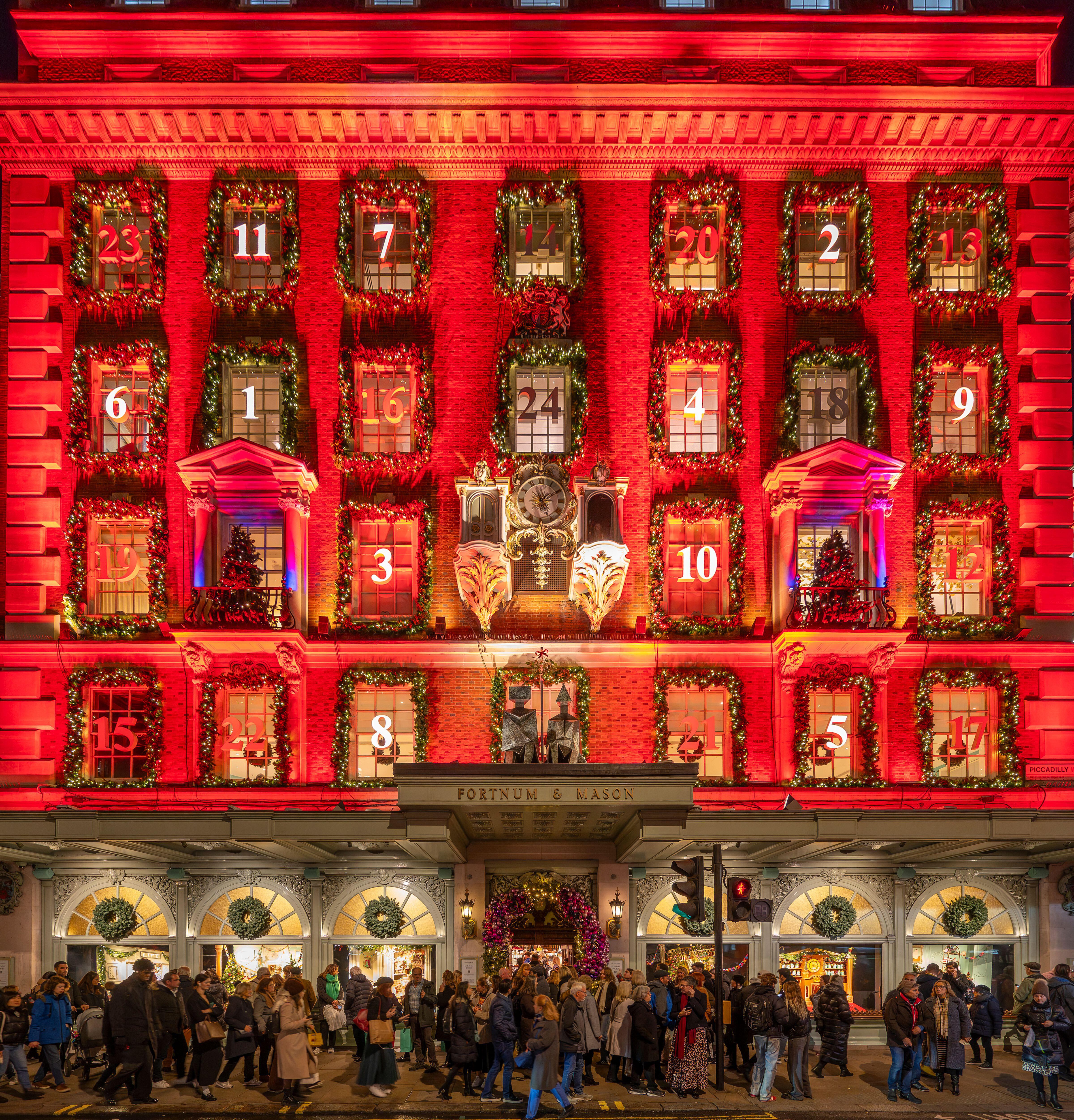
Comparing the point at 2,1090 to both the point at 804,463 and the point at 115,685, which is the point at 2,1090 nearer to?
the point at 115,685

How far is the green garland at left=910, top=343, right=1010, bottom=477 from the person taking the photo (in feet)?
95.3

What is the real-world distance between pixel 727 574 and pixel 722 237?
27.5ft

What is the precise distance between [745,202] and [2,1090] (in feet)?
80.9

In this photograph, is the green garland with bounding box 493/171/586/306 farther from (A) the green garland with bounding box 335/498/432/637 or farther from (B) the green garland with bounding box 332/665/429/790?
(B) the green garland with bounding box 332/665/429/790

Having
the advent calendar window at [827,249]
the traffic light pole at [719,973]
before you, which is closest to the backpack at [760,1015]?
the traffic light pole at [719,973]

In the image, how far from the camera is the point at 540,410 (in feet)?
95.3

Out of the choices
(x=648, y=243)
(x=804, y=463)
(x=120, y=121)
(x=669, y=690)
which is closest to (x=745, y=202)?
(x=648, y=243)

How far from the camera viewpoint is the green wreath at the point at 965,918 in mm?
27750

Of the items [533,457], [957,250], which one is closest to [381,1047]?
[533,457]

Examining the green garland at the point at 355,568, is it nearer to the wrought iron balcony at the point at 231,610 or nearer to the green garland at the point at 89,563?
the wrought iron balcony at the point at 231,610

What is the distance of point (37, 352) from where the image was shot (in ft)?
94.7

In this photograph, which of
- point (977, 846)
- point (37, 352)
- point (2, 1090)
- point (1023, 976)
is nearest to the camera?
point (2, 1090)

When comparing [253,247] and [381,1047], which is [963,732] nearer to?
[381,1047]

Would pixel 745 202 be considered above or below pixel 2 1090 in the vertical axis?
above
